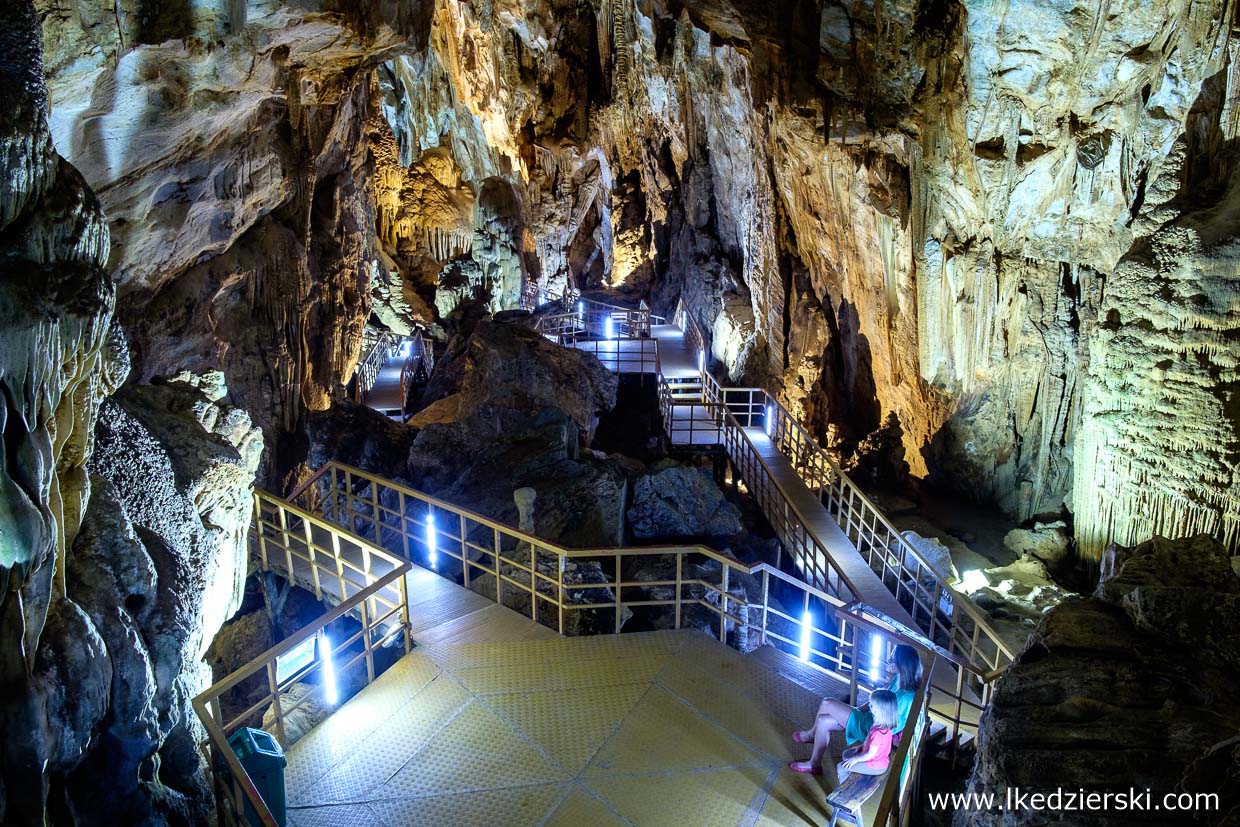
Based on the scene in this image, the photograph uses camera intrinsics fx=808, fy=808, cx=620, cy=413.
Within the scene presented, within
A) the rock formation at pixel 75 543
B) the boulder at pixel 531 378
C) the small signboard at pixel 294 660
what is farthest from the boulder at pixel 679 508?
the rock formation at pixel 75 543

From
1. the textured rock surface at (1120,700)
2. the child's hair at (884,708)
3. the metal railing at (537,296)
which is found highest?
the metal railing at (537,296)

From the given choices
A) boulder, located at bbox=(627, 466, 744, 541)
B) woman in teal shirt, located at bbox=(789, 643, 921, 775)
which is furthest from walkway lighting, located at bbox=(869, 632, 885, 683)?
boulder, located at bbox=(627, 466, 744, 541)

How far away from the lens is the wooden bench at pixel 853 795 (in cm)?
385

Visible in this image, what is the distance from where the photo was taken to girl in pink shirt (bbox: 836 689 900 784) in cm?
389

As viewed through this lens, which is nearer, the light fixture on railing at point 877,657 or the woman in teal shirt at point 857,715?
the woman in teal shirt at point 857,715

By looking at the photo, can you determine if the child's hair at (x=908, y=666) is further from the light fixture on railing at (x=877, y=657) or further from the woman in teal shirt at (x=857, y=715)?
the light fixture on railing at (x=877, y=657)

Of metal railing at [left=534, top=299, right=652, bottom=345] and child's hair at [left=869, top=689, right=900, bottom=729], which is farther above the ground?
metal railing at [left=534, top=299, right=652, bottom=345]

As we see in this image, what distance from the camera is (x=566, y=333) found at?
17.5m

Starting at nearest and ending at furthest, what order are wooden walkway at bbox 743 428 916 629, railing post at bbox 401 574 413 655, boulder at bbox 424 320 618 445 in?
railing post at bbox 401 574 413 655 < wooden walkway at bbox 743 428 916 629 < boulder at bbox 424 320 618 445

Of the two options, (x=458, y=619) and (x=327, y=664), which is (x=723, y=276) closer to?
(x=458, y=619)

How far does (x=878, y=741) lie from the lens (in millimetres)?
3889

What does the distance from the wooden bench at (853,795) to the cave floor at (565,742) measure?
0.33 ft

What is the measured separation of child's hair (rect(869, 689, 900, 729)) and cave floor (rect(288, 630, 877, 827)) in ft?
1.52

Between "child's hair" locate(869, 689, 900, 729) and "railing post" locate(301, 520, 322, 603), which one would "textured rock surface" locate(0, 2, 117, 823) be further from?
"child's hair" locate(869, 689, 900, 729)
